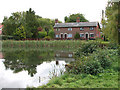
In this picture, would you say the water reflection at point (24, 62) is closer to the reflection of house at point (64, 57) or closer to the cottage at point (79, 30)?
the reflection of house at point (64, 57)

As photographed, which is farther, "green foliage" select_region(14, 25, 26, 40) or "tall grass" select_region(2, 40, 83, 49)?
"green foliage" select_region(14, 25, 26, 40)

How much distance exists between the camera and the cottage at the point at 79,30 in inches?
1855

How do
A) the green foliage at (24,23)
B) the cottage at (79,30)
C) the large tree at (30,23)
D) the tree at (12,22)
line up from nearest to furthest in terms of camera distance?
1. the large tree at (30,23)
2. the green foliage at (24,23)
3. the tree at (12,22)
4. the cottage at (79,30)

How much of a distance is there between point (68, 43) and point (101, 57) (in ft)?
69.7

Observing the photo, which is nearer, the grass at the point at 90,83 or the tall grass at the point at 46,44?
the grass at the point at 90,83

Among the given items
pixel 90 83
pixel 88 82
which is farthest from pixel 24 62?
pixel 90 83

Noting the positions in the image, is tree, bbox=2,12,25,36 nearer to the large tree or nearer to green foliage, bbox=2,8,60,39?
green foliage, bbox=2,8,60,39

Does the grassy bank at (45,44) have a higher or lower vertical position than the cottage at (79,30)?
lower

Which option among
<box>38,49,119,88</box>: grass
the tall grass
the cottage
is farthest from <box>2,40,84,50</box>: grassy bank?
<box>38,49,119,88</box>: grass

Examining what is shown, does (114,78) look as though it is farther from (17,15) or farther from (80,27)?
(17,15)

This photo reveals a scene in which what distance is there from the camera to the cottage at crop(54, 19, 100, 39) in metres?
47.1

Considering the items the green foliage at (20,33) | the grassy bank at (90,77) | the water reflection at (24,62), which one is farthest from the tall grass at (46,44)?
the grassy bank at (90,77)

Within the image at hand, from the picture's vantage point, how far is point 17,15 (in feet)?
160

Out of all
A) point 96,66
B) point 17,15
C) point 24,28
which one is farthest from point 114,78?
point 17,15
